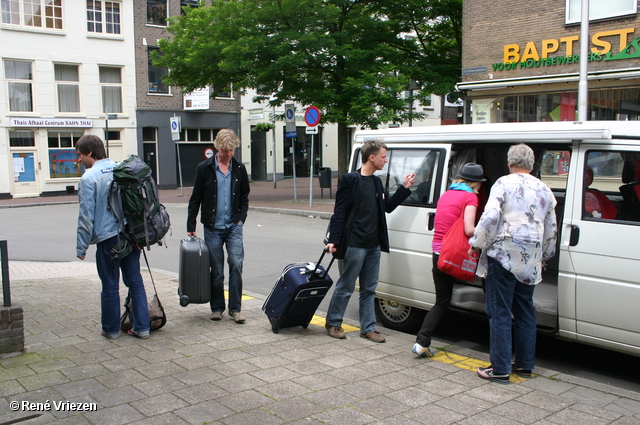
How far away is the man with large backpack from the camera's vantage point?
4.96 meters

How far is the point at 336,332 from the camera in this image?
5.49 meters

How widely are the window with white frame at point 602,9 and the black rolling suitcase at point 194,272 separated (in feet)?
46.0

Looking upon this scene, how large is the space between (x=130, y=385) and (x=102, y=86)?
27.8 metres

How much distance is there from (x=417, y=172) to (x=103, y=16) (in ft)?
90.5

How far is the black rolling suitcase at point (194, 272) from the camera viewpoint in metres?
5.68

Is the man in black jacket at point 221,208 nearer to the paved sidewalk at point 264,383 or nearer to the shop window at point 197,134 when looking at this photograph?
the paved sidewalk at point 264,383

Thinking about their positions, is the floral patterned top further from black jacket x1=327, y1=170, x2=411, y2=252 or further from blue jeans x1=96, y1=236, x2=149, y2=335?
blue jeans x1=96, y1=236, x2=149, y2=335

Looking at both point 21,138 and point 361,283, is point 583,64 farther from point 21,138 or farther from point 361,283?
point 21,138

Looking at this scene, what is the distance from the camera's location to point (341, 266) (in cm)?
586

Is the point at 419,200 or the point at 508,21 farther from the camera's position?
the point at 508,21

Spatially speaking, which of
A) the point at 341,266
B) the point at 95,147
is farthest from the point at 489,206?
the point at 95,147

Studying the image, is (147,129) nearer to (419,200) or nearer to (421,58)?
(421,58)

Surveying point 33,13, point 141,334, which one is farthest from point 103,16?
point 141,334

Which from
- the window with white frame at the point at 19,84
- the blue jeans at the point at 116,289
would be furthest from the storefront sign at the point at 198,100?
the blue jeans at the point at 116,289
